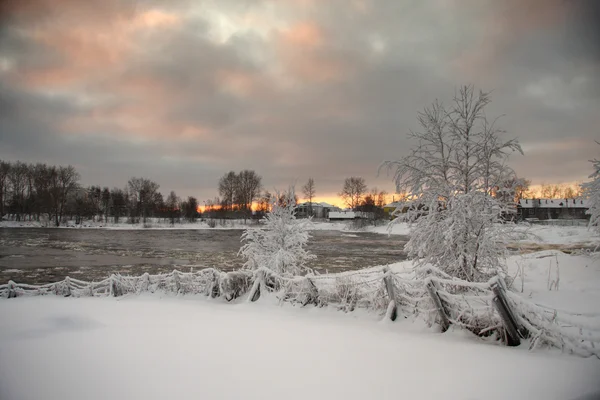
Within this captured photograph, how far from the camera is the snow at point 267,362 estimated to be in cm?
366

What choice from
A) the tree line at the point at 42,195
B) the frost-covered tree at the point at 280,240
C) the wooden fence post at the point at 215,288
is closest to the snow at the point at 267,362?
the wooden fence post at the point at 215,288

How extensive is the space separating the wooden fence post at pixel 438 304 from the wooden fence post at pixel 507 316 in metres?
0.90

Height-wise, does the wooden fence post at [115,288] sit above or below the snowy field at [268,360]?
below

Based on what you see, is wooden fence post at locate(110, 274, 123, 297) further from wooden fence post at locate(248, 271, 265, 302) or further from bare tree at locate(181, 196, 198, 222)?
bare tree at locate(181, 196, 198, 222)

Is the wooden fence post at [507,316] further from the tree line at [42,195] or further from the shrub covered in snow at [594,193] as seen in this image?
the tree line at [42,195]

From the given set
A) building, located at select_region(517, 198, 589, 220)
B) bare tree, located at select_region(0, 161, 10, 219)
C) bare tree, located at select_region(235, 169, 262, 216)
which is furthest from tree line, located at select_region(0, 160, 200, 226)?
building, located at select_region(517, 198, 589, 220)

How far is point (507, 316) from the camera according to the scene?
4641 mm

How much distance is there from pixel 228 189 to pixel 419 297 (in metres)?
112

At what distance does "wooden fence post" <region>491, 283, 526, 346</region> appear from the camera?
4.59 metres

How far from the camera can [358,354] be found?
467 centimetres

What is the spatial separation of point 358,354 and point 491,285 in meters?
2.18

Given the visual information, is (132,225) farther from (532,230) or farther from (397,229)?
(532,230)

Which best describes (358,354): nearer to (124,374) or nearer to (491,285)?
(491,285)

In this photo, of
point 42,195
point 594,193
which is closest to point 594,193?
point 594,193
